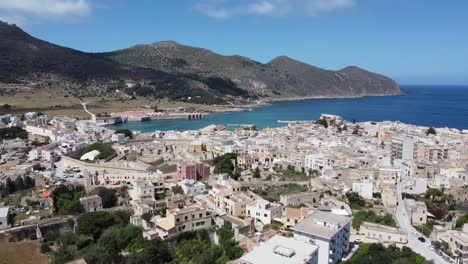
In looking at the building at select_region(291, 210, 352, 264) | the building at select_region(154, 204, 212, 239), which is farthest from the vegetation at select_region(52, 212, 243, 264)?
the building at select_region(291, 210, 352, 264)

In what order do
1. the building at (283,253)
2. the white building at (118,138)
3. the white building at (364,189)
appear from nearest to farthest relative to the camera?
the building at (283,253) → the white building at (364,189) → the white building at (118,138)

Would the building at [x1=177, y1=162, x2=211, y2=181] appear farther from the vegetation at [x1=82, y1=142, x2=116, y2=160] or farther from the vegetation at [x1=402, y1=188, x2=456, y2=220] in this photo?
the vegetation at [x1=402, y1=188, x2=456, y2=220]

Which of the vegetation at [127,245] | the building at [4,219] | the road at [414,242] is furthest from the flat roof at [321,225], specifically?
the building at [4,219]

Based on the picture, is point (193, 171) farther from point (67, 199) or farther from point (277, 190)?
point (67, 199)

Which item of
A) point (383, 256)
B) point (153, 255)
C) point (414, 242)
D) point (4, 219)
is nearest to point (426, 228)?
point (414, 242)

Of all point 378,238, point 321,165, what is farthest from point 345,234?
point 321,165

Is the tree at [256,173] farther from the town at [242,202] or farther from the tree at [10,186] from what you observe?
the tree at [10,186]
